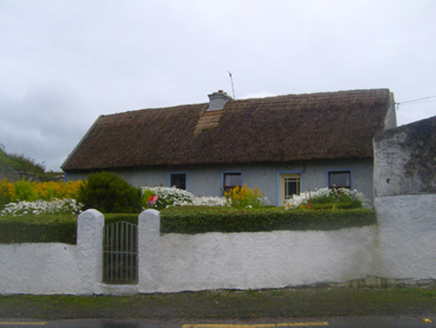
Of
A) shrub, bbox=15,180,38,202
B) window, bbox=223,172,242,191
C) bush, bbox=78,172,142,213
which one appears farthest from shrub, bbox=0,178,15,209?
window, bbox=223,172,242,191

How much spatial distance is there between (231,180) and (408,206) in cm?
940

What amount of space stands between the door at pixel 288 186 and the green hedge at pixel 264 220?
7.69 m

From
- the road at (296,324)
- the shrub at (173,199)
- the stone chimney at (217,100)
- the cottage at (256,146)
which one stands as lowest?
the road at (296,324)

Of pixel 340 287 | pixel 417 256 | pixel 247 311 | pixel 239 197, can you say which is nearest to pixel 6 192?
pixel 239 197

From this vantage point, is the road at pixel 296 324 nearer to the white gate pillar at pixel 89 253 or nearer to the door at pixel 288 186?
the white gate pillar at pixel 89 253

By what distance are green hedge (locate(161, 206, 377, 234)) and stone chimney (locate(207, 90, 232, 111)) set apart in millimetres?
11942

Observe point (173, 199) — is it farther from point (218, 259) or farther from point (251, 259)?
point (251, 259)

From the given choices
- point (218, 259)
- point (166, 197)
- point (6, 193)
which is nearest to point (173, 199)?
point (166, 197)

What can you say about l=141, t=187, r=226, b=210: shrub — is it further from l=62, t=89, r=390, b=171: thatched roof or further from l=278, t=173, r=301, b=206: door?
l=278, t=173, r=301, b=206: door

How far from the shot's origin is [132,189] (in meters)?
11.5

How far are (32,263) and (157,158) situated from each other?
947 cm

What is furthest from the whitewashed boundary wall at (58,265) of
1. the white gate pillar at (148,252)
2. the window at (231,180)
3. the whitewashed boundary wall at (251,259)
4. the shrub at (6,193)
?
the window at (231,180)

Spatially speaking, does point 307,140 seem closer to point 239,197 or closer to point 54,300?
point 239,197

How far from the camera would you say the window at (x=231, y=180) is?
16.9m
